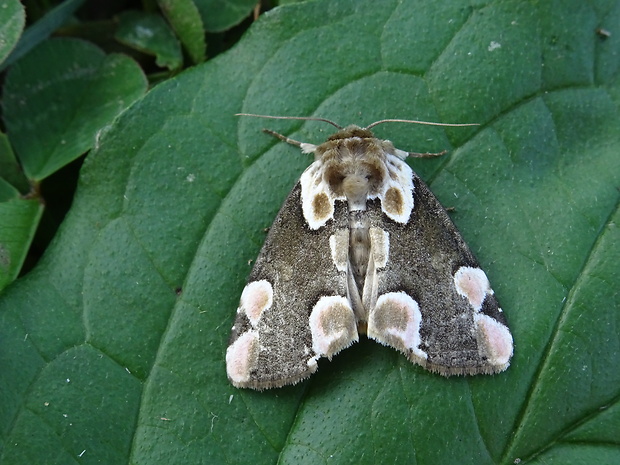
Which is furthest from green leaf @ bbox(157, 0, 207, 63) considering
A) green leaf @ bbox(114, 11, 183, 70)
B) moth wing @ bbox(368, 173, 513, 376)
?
moth wing @ bbox(368, 173, 513, 376)

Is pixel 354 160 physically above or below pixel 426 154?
above

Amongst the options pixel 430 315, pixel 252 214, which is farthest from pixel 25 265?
pixel 430 315

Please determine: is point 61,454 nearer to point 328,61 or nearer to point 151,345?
point 151,345

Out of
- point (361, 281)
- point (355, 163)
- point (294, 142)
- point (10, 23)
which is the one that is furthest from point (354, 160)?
point (10, 23)

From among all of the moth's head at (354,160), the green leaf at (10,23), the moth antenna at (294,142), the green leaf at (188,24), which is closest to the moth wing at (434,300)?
the moth's head at (354,160)

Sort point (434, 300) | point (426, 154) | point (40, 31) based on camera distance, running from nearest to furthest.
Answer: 1. point (434, 300)
2. point (426, 154)
3. point (40, 31)

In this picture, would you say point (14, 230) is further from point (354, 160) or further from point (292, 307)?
point (354, 160)
